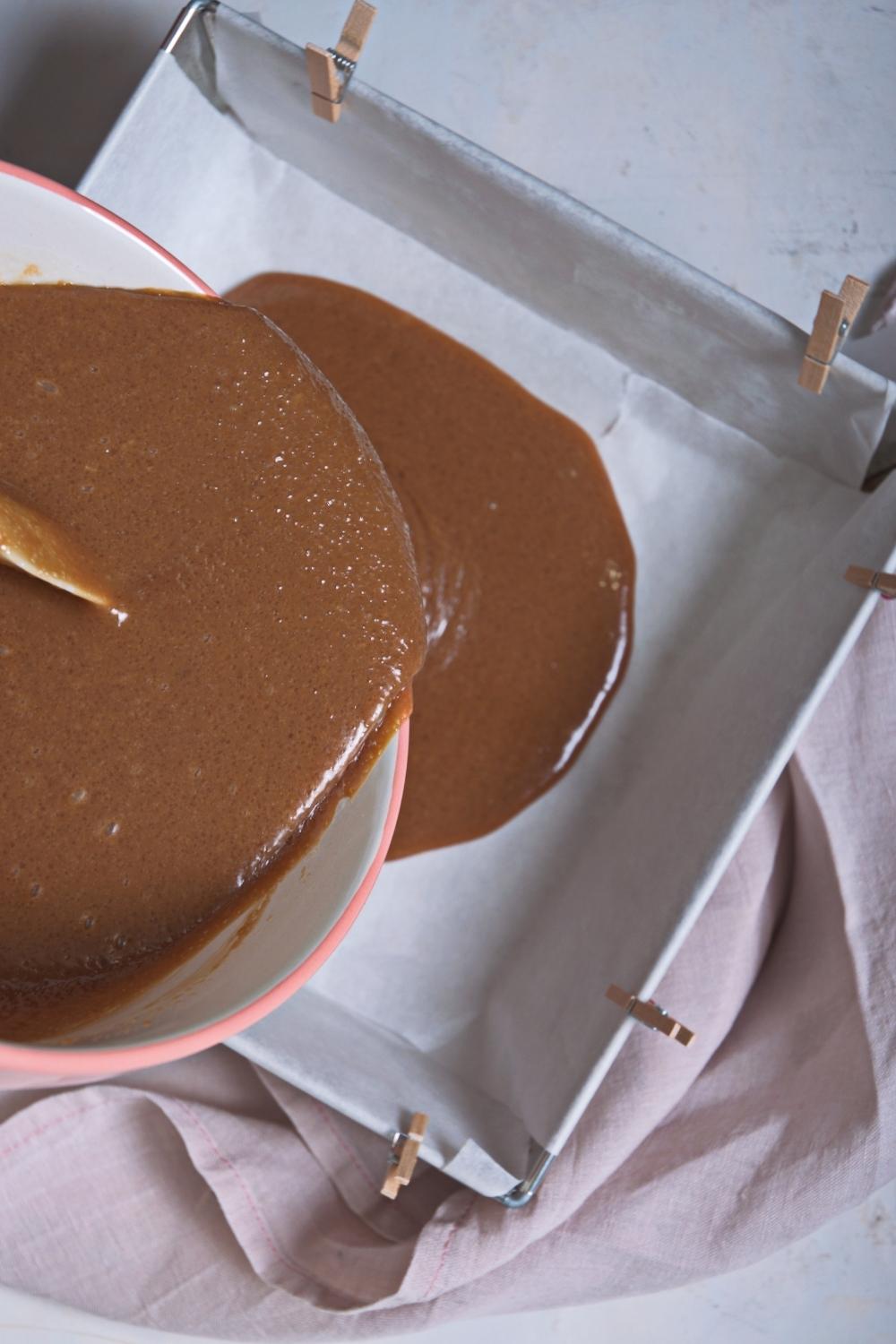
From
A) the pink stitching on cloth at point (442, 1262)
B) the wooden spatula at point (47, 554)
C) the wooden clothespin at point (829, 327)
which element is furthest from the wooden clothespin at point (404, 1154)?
the wooden clothespin at point (829, 327)

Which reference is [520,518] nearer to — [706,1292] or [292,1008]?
[292,1008]

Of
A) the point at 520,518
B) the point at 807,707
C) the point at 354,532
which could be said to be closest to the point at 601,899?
the point at 807,707

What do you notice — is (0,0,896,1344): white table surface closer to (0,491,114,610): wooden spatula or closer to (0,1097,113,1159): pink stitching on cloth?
(0,1097,113,1159): pink stitching on cloth

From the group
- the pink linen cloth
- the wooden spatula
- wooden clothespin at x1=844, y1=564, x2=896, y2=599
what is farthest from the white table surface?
the wooden spatula

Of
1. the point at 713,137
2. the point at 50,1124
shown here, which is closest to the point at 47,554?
the point at 50,1124

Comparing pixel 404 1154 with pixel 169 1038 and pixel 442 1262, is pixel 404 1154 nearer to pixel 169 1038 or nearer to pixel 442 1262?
pixel 442 1262
